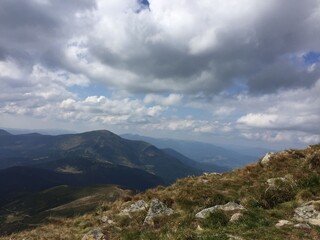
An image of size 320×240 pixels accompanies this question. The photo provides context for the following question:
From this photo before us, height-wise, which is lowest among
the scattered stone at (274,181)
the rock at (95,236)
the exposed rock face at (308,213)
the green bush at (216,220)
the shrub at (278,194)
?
the rock at (95,236)

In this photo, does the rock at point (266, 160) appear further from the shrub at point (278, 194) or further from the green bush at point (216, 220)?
the green bush at point (216, 220)

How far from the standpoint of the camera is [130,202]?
26.0m

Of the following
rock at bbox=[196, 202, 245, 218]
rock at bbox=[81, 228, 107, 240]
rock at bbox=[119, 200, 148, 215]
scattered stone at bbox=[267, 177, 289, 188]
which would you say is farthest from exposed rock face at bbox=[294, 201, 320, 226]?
rock at bbox=[81, 228, 107, 240]

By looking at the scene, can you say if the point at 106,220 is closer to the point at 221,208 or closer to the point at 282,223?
the point at 221,208

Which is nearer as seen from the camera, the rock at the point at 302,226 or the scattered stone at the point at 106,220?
the rock at the point at 302,226

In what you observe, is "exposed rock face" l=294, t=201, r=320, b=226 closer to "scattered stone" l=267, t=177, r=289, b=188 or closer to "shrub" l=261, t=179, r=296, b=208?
"shrub" l=261, t=179, r=296, b=208

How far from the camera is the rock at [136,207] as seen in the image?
920 inches

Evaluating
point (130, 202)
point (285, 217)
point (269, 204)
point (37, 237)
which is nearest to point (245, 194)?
point (269, 204)

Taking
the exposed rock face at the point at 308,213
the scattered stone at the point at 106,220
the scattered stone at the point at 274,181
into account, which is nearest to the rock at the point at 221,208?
the exposed rock face at the point at 308,213

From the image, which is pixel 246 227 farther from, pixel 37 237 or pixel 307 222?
pixel 37 237

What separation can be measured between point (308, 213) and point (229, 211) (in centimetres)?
430

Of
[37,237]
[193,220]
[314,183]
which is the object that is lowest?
[37,237]

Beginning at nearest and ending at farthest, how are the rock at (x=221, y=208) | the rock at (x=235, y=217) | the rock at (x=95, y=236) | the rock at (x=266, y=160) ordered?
the rock at (x=235, y=217), the rock at (x=95, y=236), the rock at (x=221, y=208), the rock at (x=266, y=160)

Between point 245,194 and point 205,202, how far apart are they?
10.1 feet
